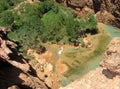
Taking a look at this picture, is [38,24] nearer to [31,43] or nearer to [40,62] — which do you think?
[31,43]

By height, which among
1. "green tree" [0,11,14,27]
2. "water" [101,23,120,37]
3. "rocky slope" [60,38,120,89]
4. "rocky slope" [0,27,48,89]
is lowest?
"water" [101,23,120,37]

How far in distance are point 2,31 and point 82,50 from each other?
1051 cm

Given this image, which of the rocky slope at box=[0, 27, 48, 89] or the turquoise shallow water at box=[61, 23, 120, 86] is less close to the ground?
the rocky slope at box=[0, 27, 48, 89]

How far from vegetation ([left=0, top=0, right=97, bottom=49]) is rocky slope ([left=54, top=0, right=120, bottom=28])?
16.7 feet

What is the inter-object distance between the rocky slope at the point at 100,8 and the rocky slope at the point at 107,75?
29.4 m

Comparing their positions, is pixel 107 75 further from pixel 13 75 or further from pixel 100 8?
pixel 100 8

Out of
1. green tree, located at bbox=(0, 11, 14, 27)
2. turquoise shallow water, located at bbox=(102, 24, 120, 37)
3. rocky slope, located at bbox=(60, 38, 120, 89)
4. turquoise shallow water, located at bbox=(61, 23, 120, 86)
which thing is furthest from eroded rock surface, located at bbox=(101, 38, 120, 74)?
green tree, located at bbox=(0, 11, 14, 27)

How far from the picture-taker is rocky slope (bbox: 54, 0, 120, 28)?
48.9 m

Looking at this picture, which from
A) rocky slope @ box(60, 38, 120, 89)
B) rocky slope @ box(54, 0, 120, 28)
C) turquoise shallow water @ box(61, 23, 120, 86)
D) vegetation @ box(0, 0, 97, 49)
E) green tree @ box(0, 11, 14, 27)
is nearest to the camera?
rocky slope @ box(60, 38, 120, 89)

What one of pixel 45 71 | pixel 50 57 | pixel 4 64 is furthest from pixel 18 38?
pixel 4 64

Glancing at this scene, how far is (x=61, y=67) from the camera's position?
36.1 meters

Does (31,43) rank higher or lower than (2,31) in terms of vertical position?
lower

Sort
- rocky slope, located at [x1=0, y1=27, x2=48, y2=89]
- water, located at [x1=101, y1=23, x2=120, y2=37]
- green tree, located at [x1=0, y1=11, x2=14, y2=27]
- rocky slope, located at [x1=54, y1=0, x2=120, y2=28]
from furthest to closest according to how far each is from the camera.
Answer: rocky slope, located at [x1=54, y1=0, x2=120, y2=28]
water, located at [x1=101, y1=23, x2=120, y2=37]
green tree, located at [x1=0, y1=11, x2=14, y2=27]
rocky slope, located at [x1=0, y1=27, x2=48, y2=89]

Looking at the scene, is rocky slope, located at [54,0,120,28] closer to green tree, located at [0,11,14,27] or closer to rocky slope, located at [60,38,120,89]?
green tree, located at [0,11,14,27]
